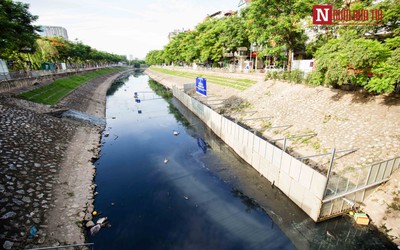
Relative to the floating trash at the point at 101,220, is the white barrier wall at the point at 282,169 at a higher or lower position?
higher

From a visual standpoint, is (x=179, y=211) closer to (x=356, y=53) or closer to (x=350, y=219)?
(x=350, y=219)

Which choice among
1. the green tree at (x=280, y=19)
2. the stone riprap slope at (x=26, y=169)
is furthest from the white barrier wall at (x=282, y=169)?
the green tree at (x=280, y=19)

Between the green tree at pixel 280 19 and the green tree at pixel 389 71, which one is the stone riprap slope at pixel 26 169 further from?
the green tree at pixel 280 19

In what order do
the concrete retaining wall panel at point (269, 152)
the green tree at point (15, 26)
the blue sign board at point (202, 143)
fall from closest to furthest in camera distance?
the concrete retaining wall panel at point (269, 152)
the blue sign board at point (202, 143)
the green tree at point (15, 26)

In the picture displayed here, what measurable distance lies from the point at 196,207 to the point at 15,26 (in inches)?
1523

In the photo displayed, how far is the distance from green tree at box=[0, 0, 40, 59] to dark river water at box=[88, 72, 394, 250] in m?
20.7

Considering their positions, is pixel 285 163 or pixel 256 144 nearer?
pixel 285 163

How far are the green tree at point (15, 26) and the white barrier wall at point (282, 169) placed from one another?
105ft

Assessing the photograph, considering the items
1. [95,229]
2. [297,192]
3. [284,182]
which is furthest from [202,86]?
[95,229]

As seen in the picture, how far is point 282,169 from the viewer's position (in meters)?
14.7

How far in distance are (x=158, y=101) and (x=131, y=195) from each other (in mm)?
37495

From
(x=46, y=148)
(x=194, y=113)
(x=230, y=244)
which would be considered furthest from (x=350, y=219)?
(x=194, y=113)

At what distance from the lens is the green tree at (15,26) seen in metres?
27.6

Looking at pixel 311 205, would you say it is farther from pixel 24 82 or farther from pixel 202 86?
pixel 24 82
